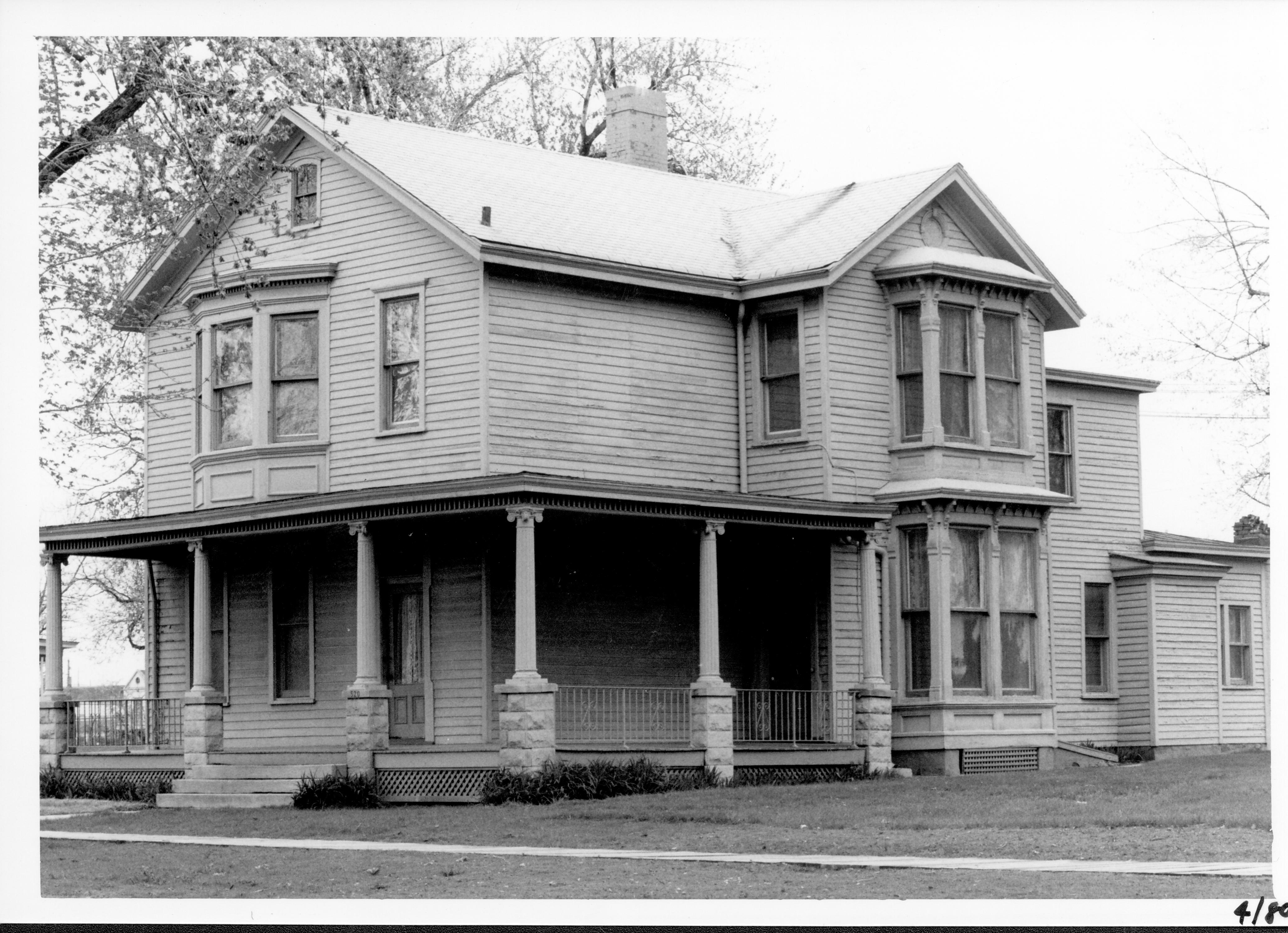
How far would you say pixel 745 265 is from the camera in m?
29.3

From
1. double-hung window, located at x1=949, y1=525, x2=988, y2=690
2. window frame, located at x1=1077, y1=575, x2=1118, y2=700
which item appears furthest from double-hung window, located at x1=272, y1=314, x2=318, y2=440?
window frame, located at x1=1077, y1=575, x2=1118, y2=700

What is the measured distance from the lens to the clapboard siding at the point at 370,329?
86.3 feet

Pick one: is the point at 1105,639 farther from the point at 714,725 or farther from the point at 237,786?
the point at 237,786

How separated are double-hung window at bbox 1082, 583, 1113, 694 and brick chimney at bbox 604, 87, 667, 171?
384 inches

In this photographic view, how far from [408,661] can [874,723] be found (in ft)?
20.5

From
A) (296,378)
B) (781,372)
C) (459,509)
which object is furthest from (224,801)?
(781,372)

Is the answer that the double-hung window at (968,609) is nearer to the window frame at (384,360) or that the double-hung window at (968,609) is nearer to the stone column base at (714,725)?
the stone column base at (714,725)

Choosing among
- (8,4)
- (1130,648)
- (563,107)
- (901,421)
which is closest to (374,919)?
(8,4)

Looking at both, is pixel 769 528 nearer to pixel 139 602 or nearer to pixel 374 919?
pixel 374 919

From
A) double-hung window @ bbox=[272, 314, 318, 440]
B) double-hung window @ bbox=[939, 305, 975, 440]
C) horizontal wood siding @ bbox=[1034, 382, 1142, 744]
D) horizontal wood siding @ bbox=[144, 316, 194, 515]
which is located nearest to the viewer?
double-hung window @ bbox=[272, 314, 318, 440]

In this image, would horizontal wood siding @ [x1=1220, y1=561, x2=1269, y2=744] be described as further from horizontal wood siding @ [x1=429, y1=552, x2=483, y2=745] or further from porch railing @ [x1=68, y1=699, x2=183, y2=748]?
porch railing @ [x1=68, y1=699, x2=183, y2=748]

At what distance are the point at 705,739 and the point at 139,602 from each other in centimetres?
3087

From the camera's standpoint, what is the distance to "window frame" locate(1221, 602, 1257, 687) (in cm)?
3425

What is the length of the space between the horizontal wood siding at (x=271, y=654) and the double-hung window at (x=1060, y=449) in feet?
37.5
